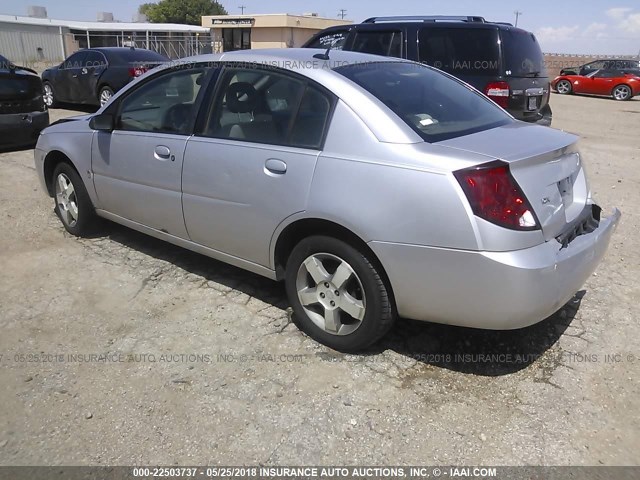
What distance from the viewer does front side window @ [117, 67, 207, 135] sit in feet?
12.7

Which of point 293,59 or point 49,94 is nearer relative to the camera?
point 293,59

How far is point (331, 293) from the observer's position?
10.4 ft

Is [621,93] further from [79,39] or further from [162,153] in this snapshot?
[79,39]

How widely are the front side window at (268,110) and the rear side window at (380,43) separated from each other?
Answer: 4776 millimetres

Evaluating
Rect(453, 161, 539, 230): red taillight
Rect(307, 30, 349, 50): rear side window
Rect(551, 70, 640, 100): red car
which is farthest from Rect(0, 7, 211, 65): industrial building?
Rect(453, 161, 539, 230): red taillight

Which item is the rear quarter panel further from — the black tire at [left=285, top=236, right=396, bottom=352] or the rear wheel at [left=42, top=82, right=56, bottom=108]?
the rear wheel at [left=42, top=82, right=56, bottom=108]

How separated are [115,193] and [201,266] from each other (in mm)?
892

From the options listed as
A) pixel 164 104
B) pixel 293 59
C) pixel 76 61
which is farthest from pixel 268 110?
pixel 76 61

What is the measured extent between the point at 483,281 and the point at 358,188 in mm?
779

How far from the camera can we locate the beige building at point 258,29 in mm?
45594

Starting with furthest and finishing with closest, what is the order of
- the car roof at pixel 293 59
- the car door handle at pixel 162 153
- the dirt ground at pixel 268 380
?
1. the car door handle at pixel 162 153
2. the car roof at pixel 293 59
3. the dirt ground at pixel 268 380

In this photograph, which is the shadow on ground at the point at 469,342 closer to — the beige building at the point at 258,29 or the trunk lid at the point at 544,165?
the trunk lid at the point at 544,165

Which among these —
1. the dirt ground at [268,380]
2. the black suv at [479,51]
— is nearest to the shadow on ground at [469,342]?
the dirt ground at [268,380]

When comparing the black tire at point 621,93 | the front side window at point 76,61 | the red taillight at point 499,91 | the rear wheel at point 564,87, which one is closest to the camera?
the red taillight at point 499,91
